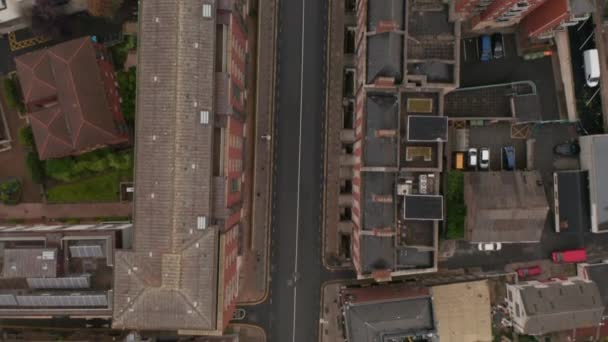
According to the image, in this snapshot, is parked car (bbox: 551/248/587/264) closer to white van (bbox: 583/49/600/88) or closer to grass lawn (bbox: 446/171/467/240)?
grass lawn (bbox: 446/171/467/240)

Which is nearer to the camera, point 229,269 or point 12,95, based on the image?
point 229,269

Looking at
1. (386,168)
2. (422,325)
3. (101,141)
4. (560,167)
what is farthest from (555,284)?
(101,141)

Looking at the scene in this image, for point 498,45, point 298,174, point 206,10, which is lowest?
point 298,174

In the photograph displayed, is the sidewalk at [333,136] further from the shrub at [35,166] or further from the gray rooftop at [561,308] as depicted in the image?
the shrub at [35,166]

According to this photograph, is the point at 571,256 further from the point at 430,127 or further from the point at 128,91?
the point at 128,91

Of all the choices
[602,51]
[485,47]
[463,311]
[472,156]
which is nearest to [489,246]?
[463,311]

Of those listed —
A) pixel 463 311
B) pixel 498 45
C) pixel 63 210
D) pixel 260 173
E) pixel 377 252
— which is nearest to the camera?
pixel 377 252

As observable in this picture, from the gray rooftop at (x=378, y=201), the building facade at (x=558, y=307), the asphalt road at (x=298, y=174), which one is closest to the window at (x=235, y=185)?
the asphalt road at (x=298, y=174)

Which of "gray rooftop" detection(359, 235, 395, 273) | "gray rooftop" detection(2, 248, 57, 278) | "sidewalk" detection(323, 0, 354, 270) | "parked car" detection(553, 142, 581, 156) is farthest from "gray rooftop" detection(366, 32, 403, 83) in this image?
"gray rooftop" detection(2, 248, 57, 278)

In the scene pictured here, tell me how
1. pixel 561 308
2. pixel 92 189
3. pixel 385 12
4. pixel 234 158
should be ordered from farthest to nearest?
1. pixel 92 189
2. pixel 561 308
3. pixel 234 158
4. pixel 385 12
